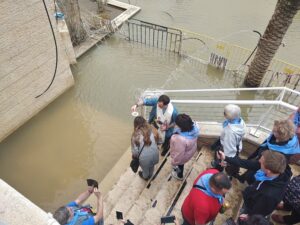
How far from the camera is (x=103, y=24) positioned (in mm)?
11617

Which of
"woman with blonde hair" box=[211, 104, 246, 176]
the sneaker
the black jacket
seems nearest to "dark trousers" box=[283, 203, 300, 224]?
the black jacket

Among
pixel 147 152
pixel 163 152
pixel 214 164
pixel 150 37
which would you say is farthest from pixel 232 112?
pixel 150 37

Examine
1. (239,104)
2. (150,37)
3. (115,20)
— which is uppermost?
(239,104)

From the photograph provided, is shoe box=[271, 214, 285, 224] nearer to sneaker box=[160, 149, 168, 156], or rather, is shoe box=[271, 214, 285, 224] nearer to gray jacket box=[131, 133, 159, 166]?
gray jacket box=[131, 133, 159, 166]

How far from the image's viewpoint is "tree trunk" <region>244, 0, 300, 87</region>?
23.9 feet

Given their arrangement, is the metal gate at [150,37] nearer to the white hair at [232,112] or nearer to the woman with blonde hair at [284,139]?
the white hair at [232,112]

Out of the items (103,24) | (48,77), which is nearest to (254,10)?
(103,24)

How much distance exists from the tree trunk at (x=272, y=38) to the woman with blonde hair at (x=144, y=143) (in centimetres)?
581

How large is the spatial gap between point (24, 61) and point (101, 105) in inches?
100

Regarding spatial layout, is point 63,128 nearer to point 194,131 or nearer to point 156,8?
point 194,131

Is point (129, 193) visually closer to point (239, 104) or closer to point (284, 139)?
point (284, 139)

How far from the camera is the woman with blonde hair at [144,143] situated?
400cm

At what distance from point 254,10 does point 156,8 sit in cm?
491

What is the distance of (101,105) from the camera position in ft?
27.8
